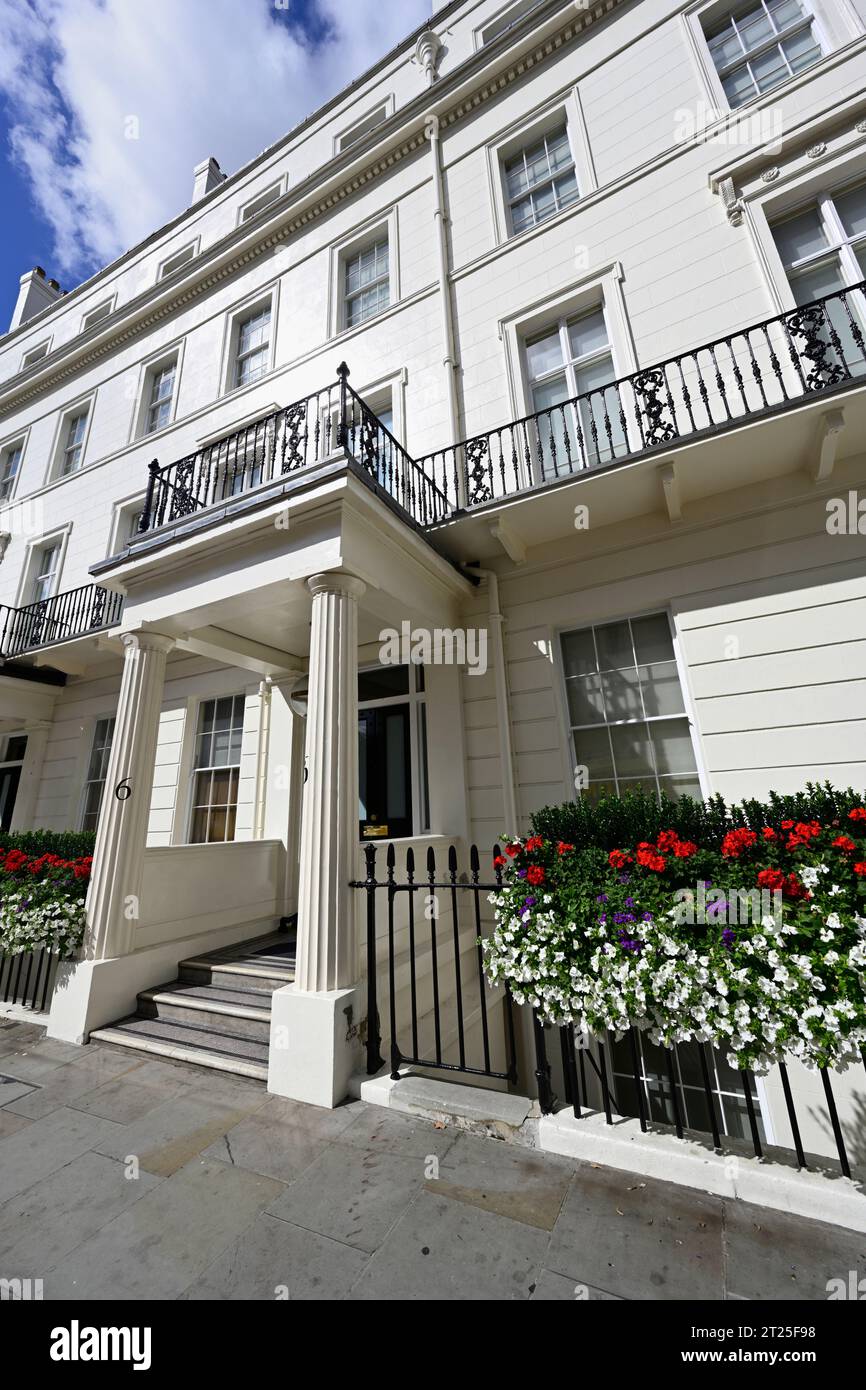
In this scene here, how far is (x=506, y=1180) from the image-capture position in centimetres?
245

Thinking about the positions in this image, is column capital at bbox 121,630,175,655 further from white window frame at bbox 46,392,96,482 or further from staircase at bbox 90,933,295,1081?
white window frame at bbox 46,392,96,482

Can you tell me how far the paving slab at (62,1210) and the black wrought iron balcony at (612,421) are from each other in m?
4.58

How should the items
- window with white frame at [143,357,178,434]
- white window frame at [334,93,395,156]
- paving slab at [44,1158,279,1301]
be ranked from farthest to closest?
window with white frame at [143,357,178,434] → white window frame at [334,93,395,156] → paving slab at [44,1158,279,1301]

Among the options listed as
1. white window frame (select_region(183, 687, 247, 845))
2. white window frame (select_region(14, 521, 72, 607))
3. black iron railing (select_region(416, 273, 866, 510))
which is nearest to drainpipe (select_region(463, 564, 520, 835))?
black iron railing (select_region(416, 273, 866, 510))

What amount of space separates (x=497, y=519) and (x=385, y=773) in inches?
130

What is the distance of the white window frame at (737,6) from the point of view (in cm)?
581

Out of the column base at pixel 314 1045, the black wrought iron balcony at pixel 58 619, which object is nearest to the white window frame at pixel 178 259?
the black wrought iron balcony at pixel 58 619

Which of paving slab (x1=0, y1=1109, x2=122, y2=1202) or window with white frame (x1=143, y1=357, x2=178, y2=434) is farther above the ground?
window with white frame (x1=143, y1=357, x2=178, y2=434)

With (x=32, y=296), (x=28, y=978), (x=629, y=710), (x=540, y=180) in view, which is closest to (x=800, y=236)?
(x=540, y=180)

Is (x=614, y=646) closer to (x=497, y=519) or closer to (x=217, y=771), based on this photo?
(x=497, y=519)

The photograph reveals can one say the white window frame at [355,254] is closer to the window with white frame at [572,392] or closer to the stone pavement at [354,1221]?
the window with white frame at [572,392]

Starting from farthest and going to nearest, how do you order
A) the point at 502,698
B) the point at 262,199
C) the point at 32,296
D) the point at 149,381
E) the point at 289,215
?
the point at 32,296 < the point at 149,381 < the point at 262,199 < the point at 289,215 < the point at 502,698

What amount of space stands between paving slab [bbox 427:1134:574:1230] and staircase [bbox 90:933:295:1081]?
5.40 feet

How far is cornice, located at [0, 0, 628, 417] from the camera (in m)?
7.97
